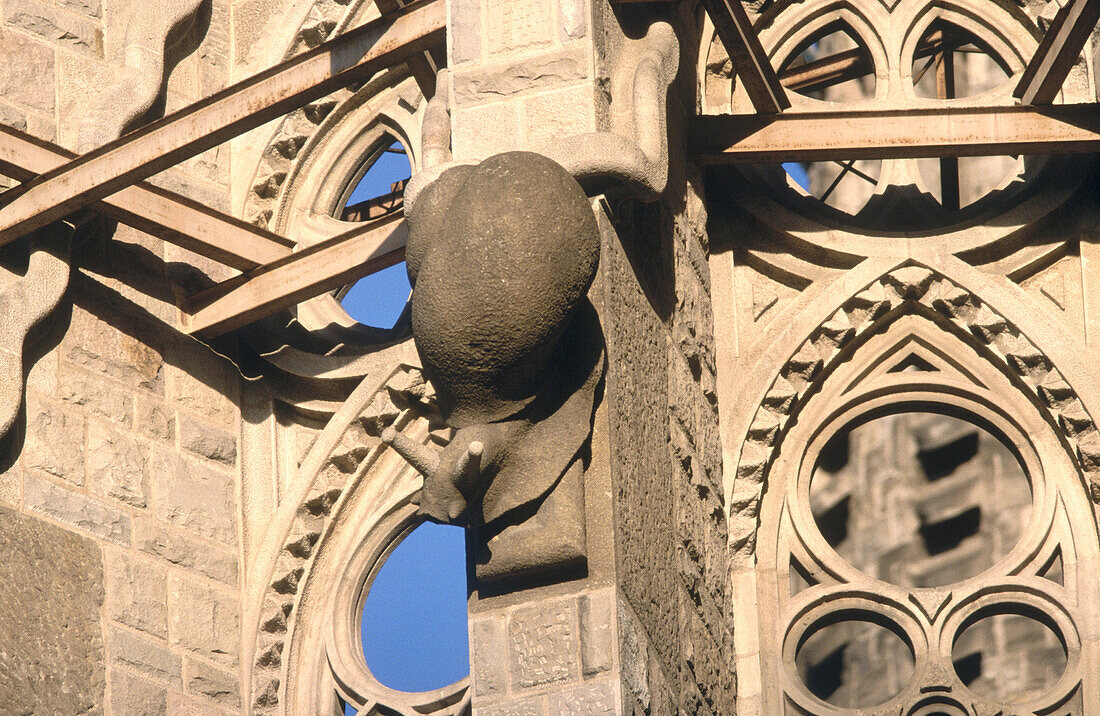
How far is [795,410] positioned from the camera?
28.2 ft

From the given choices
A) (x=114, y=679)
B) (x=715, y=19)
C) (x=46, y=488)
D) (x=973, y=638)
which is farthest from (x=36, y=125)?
(x=973, y=638)

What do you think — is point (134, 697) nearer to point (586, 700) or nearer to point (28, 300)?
point (28, 300)

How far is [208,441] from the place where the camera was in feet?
30.4

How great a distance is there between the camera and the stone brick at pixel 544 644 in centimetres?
648

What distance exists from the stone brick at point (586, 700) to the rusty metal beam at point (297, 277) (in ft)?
8.87

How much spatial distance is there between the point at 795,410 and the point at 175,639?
2.30 metres

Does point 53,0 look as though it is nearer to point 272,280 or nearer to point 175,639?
point 272,280

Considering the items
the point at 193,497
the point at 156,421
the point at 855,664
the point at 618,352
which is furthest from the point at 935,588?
the point at 855,664

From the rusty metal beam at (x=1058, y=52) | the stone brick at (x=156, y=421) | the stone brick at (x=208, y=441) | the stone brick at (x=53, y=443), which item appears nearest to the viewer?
the rusty metal beam at (x=1058, y=52)

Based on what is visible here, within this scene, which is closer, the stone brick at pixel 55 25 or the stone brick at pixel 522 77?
the stone brick at pixel 522 77

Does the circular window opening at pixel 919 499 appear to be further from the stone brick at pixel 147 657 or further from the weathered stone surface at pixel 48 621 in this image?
the weathered stone surface at pixel 48 621

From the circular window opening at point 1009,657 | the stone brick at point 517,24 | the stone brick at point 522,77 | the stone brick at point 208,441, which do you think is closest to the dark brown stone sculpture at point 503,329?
the stone brick at point 522,77

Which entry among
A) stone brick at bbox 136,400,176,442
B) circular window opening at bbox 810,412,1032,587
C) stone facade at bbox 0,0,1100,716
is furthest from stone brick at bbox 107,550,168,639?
circular window opening at bbox 810,412,1032,587

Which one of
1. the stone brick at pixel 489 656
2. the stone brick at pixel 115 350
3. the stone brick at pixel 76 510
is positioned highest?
the stone brick at pixel 115 350
